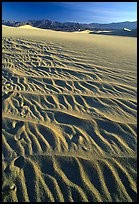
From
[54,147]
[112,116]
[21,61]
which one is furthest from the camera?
[21,61]

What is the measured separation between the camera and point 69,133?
404cm

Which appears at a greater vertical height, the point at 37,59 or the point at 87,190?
the point at 37,59

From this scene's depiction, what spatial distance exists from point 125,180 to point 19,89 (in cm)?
352

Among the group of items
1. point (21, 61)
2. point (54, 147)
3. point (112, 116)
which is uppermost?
point (21, 61)

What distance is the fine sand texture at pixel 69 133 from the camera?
3035 millimetres

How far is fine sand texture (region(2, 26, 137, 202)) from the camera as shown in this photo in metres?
3.04

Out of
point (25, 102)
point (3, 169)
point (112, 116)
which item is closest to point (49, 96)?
point (25, 102)

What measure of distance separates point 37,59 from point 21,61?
54cm

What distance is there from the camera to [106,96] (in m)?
5.25

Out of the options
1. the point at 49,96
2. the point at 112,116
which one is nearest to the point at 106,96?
the point at 112,116

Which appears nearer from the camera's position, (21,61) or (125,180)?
(125,180)

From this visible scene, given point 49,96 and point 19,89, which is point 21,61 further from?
point 49,96

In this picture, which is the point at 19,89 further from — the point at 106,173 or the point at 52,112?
the point at 106,173

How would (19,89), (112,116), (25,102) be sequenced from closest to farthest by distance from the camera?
(112,116), (25,102), (19,89)
